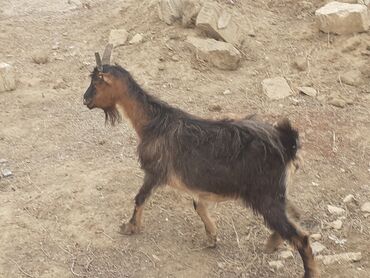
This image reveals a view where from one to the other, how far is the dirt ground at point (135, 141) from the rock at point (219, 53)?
15cm

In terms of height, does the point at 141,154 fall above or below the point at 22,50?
above

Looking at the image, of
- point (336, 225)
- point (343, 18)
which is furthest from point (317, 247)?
point (343, 18)

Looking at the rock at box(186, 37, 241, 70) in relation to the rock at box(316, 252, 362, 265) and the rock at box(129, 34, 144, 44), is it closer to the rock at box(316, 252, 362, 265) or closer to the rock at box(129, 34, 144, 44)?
the rock at box(129, 34, 144, 44)

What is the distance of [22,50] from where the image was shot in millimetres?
10023

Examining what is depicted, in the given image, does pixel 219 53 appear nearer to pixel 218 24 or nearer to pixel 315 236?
pixel 218 24

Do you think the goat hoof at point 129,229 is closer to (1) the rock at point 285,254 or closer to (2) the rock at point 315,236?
(1) the rock at point 285,254

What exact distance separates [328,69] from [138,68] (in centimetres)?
291

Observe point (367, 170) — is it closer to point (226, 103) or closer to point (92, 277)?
point (226, 103)

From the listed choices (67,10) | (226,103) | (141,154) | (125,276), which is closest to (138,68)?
(226,103)

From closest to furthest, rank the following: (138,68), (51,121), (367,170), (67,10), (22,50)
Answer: (367,170) → (51,121) → (138,68) → (22,50) → (67,10)

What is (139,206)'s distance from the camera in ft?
19.8

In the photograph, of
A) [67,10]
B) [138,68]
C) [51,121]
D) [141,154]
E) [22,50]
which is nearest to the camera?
[141,154]

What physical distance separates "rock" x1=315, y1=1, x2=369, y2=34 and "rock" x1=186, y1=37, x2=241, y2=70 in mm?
1616

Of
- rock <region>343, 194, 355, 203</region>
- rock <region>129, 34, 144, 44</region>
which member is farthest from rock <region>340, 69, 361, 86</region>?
rock <region>129, 34, 144, 44</region>
